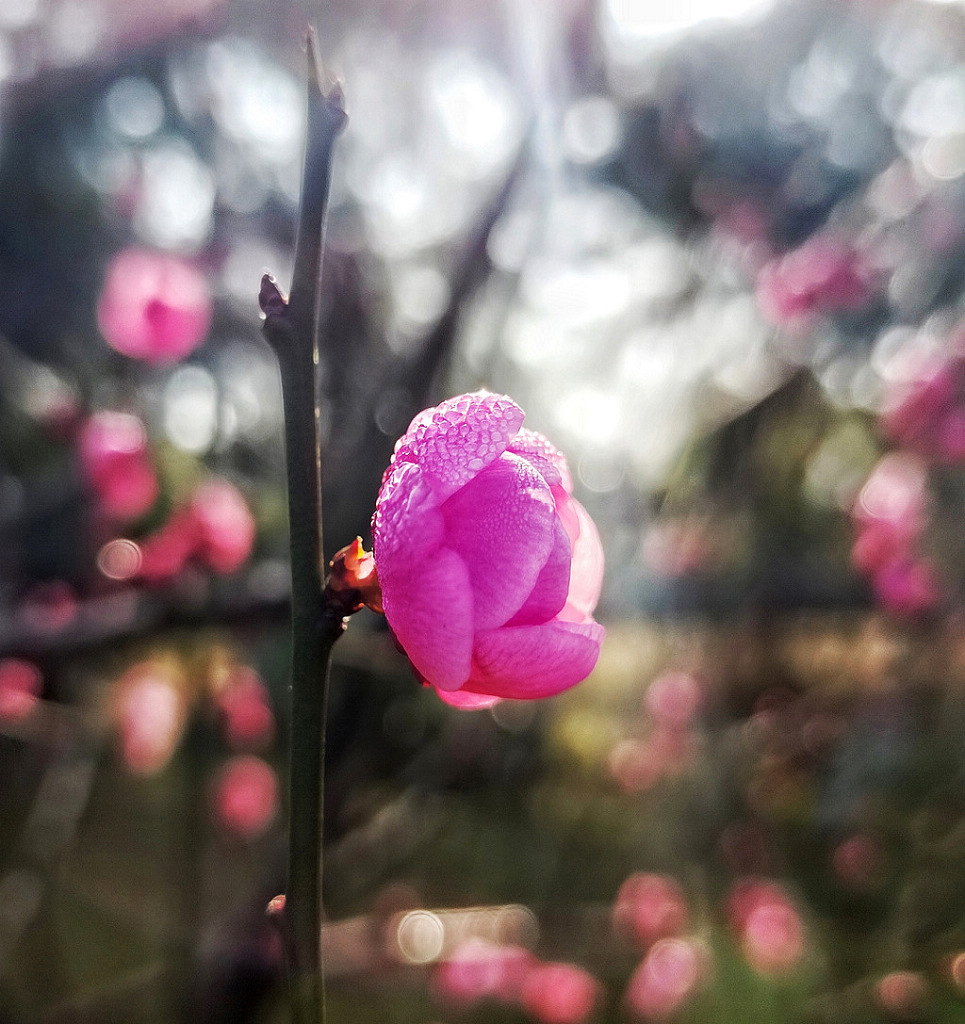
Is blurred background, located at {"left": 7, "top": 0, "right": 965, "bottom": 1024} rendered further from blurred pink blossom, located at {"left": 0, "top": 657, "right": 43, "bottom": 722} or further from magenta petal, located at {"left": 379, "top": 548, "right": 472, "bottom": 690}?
magenta petal, located at {"left": 379, "top": 548, "right": 472, "bottom": 690}

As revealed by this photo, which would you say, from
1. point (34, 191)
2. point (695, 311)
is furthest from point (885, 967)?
point (34, 191)

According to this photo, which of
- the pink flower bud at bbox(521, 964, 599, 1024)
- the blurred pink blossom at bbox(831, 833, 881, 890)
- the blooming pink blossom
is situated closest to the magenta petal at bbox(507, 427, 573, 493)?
the blooming pink blossom

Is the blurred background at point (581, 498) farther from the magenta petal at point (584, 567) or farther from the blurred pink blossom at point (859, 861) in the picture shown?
the magenta petal at point (584, 567)

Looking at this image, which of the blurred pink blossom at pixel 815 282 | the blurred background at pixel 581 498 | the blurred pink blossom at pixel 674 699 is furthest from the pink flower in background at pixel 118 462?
the blurred pink blossom at pixel 674 699

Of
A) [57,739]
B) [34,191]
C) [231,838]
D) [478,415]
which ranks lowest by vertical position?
[478,415]

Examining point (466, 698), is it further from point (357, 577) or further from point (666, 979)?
point (666, 979)

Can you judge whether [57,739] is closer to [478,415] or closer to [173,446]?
[173,446]
